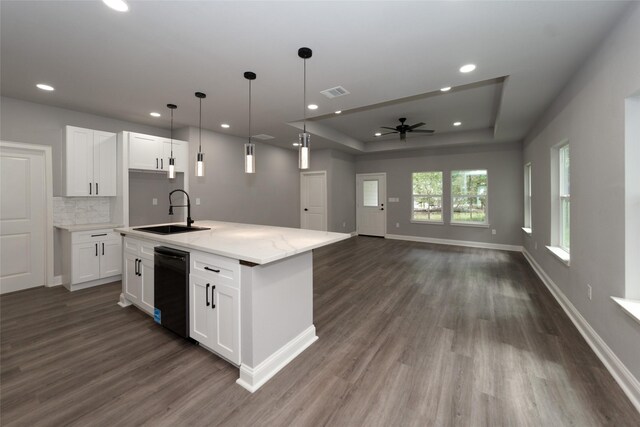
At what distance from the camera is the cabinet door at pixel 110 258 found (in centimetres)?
393

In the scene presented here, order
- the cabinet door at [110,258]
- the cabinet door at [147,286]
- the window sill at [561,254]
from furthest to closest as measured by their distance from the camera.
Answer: the cabinet door at [110,258] < the window sill at [561,254] < the cabinet door at [147,286]

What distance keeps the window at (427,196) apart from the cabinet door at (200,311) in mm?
6537

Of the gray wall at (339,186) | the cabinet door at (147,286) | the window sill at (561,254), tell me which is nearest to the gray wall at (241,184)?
the gray wall at (339,186)

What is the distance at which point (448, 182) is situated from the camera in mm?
7000

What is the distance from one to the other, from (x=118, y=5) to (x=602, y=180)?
3956mm

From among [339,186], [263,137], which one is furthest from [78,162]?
[339,186]

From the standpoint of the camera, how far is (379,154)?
312 inches

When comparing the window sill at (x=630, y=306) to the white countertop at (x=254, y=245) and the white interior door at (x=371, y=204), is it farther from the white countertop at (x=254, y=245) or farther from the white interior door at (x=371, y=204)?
the white interior door at (x=371, y=204)

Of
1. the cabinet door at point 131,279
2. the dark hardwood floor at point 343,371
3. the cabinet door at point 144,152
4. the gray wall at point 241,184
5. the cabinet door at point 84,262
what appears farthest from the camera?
the gray wall at point 241,184

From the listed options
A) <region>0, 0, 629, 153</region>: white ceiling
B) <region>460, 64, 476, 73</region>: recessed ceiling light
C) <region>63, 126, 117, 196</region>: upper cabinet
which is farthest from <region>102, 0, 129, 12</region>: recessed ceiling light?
<region>460, 64, 476, 73</region>: recessed ceiling light

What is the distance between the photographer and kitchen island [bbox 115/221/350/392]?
72.9 inches

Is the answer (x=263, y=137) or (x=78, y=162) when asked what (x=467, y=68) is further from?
(x=78, y=162)

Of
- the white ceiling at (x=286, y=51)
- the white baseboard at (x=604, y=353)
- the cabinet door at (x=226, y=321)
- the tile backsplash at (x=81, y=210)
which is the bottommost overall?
the white baseboard at (x=604, y=353)

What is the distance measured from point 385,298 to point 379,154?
17.8 ft
